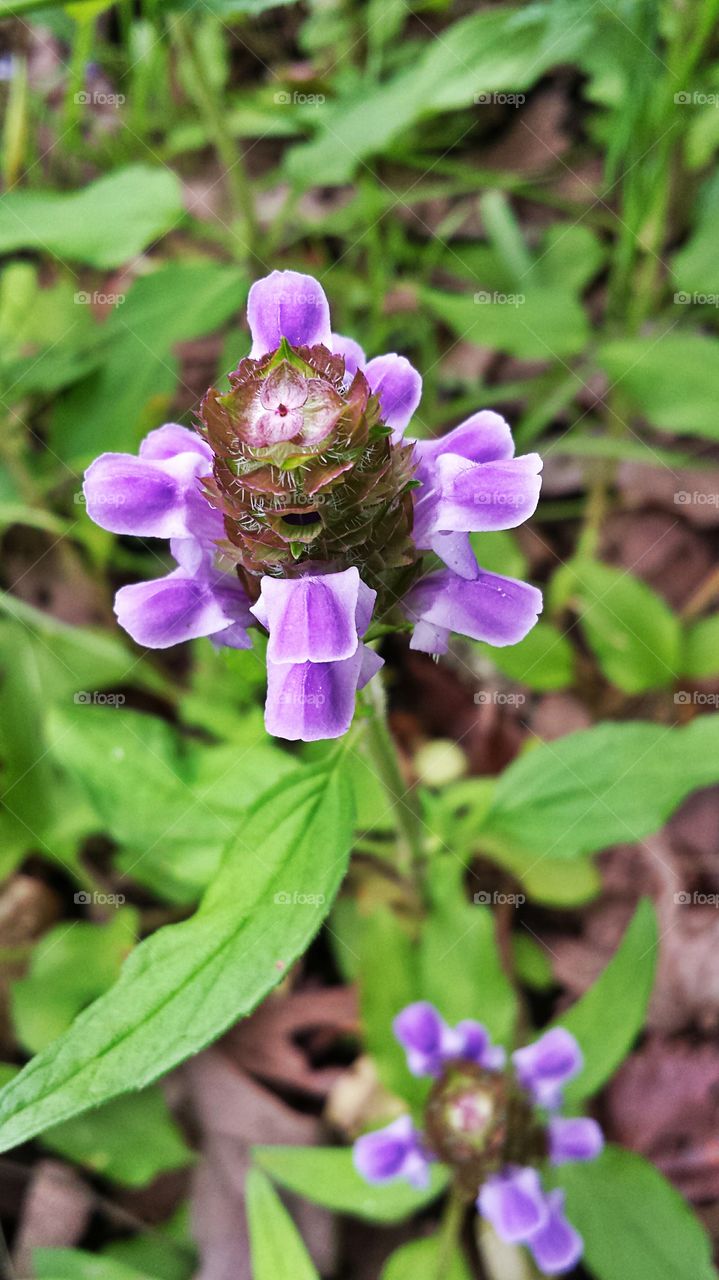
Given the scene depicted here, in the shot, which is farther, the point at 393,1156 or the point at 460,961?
the point at 460,961

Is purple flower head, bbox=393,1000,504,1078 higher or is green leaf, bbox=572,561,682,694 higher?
green leaf, bbox=572,561,682,694

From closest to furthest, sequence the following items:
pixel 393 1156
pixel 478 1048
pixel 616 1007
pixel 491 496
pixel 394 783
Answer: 1. pixel 491 496
2. pixel 394 783
3. pixel 393 1156
4. pixel 478 1048
5. pixel 616 1007

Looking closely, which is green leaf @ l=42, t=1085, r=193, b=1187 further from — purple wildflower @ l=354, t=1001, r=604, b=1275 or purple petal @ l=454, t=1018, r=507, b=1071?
purple petal @ l=454, t=1018, r=507, b=1071

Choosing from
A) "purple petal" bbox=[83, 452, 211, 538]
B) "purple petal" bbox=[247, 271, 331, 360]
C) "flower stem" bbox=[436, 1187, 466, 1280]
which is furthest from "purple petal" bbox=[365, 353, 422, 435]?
"flower stem" bbox=[436, 1187, 466, 1280]

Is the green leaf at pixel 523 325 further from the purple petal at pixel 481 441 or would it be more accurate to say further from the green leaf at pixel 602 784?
the purple petal at pixel 481 441

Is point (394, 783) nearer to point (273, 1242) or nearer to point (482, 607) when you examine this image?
point (482, 607)

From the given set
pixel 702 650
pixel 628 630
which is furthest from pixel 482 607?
pixel 702 650

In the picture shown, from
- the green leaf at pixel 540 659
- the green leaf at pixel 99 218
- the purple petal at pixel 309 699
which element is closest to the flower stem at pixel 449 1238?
the green leaf at pixel 540 659
